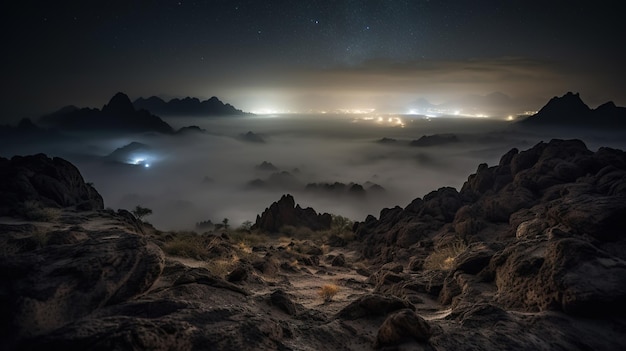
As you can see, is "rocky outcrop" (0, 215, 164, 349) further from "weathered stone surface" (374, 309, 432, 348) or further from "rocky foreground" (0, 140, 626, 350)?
"weathered stone surface" (374, 309, 432, 348)

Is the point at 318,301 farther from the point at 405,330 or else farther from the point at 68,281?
the point at 68,281

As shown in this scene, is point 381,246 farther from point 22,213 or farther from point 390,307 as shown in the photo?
point 22,213

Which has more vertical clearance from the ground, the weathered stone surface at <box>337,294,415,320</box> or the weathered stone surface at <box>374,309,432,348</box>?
the weathered stone surface at <box>374,309,432,348</box>

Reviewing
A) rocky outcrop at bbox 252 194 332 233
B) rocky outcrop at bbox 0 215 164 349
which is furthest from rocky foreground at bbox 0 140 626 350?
rocky outcrop at bbox 252 194 332 233

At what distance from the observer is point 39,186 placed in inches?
1064

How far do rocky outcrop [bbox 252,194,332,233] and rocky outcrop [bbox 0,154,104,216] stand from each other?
2894 centimetres

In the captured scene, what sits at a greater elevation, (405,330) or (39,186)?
(405,330)

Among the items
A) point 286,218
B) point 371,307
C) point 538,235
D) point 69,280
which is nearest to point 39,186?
point 69,280

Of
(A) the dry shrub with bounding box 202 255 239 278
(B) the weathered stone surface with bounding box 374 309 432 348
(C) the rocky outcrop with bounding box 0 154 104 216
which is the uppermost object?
(B) the weathered stone surface with bounding box 374 309 432 348

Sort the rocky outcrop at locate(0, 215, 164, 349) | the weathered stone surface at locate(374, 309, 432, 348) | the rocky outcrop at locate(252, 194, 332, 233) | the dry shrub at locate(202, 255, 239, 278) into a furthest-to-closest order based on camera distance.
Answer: the rocky outcrop at locate(252, 194, 332, 233) < the dry shrub at locate(202, 255, 239, 278) < the weathered stone surface at locate(374, 309, 432, 348) < the rocky outcrop at locate(0, 215, 164, 349)

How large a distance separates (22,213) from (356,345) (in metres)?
26.3

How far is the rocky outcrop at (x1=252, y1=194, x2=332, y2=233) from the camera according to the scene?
57469 millimetres

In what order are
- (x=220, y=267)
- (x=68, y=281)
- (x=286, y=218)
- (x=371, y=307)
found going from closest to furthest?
(x=68, y=281), (x=371, y=307), (x=220, y=267), (x=286, y=218)

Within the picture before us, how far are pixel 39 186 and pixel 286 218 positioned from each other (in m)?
37.7
